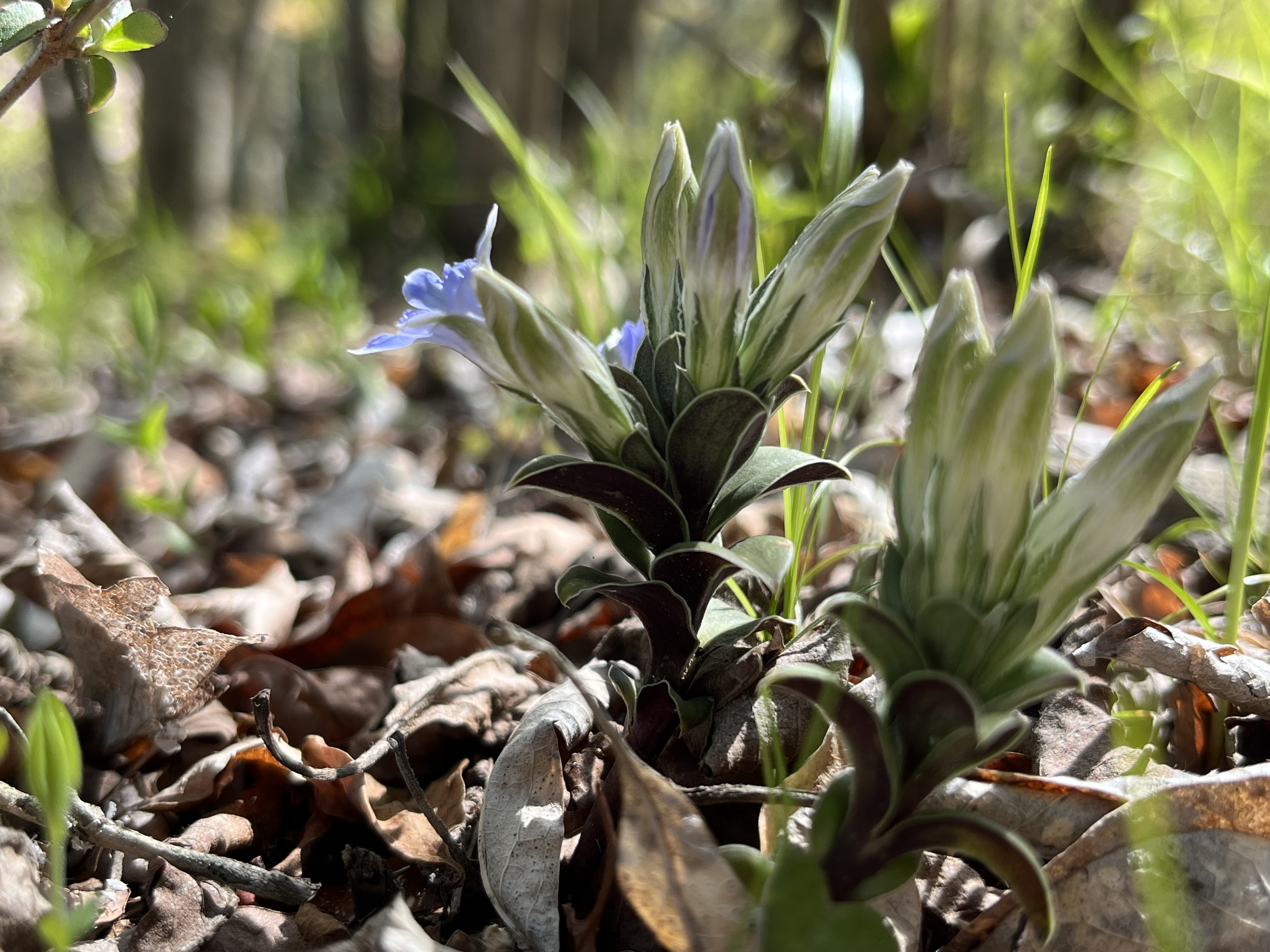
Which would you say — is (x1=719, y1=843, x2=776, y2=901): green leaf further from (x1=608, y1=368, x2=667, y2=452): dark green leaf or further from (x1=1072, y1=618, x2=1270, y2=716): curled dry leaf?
(x1=1072, y1=618, x2=1270, y2=716): curled dry leaf

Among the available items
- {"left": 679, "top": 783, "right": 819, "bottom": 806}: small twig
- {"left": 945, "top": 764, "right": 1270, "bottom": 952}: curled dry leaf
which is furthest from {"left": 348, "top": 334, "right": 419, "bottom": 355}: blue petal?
{"left": 945, "top": 764, "right": 1270, "bottom": 952}: curled dry leaf

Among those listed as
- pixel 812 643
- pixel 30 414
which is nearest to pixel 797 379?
pixel 812 643

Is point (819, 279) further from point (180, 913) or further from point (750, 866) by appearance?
point (180, 913)

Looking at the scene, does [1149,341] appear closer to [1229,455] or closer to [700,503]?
[1229,455]

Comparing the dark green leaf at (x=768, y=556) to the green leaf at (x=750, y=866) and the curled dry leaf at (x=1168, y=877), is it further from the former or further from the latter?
the curled dry leaf at (x=1168, y=877)

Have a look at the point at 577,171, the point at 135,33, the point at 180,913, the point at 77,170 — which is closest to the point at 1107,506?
the point at 180,913

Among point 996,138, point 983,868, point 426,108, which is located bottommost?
A: point 983,868
